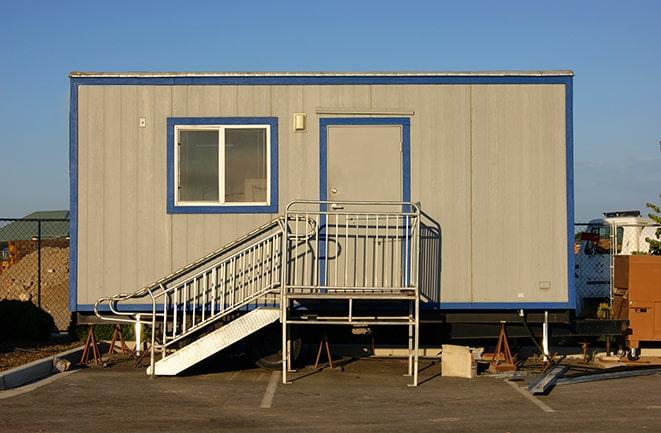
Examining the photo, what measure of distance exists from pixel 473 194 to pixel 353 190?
4.96 ft

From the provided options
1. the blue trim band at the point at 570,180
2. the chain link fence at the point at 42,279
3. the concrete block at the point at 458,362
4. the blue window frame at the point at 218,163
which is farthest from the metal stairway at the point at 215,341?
the chain link fence at the point at 42,279

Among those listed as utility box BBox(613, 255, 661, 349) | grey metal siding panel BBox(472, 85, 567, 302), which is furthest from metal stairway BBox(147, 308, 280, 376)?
utility box BBox(613, 255, 661, 349)

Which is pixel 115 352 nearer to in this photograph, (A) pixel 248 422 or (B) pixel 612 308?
(A) pixel 248 422

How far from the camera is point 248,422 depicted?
919 centimetres

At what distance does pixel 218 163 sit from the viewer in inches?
489

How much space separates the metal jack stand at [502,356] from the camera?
489 inches

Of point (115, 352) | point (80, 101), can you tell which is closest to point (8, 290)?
point (115, 352)

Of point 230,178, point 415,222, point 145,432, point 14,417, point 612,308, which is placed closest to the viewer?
point 145,432

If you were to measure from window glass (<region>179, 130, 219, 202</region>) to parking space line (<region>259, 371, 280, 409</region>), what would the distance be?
91.4 inches

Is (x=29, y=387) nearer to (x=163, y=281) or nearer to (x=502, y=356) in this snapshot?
(x=163, y=281)

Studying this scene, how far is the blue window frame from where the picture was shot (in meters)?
12.4

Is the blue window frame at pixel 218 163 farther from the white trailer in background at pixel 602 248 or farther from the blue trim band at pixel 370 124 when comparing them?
the white trailer in background at pixel 602 248

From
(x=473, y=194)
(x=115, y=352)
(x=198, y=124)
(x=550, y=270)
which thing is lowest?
(x=115, y=352)

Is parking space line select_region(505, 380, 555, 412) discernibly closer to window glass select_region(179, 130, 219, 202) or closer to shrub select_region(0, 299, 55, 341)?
window glass select_region(179, 130, 219, 202)
